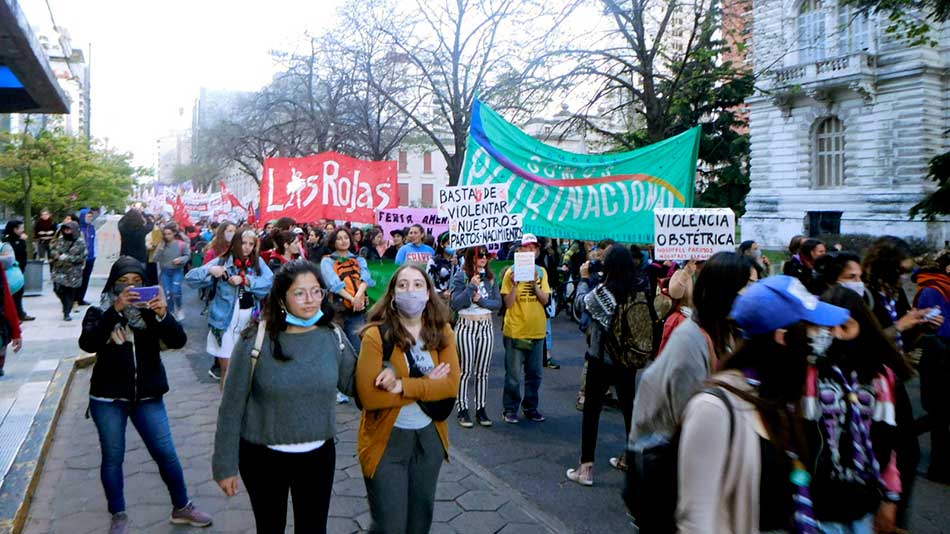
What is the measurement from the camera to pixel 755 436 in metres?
1.89

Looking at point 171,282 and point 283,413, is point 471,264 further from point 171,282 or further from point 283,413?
point 171,282

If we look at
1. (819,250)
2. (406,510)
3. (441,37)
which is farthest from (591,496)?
(441,37)

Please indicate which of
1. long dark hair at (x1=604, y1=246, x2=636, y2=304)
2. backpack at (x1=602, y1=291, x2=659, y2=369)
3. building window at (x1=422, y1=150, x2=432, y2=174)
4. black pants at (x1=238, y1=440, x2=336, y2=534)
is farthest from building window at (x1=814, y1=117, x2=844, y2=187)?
building window at (x1=422, y1=150, x2=432, y2=174)

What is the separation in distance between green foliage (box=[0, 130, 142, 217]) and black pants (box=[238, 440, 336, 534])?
22242 millimetres

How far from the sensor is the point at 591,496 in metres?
4.96

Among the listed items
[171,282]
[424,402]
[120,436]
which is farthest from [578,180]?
[171,282]

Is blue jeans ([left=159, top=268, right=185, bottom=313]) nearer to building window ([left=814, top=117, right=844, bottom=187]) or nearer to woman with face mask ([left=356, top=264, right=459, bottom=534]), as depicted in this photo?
woman with face mask ([left=356, top=264, right=459, bottom=534])

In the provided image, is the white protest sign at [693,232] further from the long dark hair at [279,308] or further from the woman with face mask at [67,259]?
the woman with face mask at [67,259]

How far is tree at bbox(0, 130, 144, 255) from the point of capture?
2338cm

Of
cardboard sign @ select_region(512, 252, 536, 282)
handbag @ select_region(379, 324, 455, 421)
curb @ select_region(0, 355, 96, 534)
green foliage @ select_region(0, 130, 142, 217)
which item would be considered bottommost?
curb @ select_region(0, 355, 96, 534)

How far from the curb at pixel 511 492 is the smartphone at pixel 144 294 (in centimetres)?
253

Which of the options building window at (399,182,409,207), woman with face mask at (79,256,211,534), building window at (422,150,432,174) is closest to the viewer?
woman with face mask at (79,256,211,534)

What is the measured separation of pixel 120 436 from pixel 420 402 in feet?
6.27

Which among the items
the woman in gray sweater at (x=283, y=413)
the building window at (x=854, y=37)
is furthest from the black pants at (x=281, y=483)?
the building window at (x=854, y=37)
